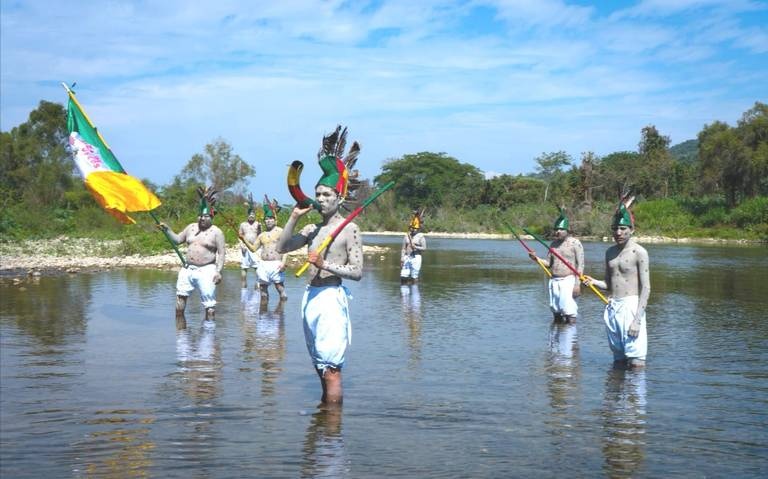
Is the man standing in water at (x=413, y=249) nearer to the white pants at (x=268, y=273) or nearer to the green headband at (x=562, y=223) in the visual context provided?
the white pants at (x=268, y=273)

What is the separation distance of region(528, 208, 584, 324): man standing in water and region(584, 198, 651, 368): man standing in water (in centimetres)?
374

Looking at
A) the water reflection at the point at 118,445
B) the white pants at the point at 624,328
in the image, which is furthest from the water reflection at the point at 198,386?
the white pants at the point at 624,328

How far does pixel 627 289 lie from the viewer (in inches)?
373

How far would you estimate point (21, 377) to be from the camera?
363 inches

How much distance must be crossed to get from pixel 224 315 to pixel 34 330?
131 inches

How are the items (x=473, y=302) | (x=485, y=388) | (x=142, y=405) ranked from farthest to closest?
(x=473, y=302) < (x=485, y=388) < (x=142, y=405)

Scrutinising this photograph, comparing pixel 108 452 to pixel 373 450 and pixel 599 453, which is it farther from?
pixel 599 453

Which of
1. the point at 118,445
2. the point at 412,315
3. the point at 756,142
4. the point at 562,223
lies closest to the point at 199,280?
the point at 412,315

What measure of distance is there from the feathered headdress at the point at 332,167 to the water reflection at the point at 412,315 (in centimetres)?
346

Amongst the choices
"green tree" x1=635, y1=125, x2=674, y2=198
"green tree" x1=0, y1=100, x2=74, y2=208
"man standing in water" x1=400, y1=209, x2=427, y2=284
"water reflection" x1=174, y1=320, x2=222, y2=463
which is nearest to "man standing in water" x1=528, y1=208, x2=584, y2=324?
"water reflection" x1=174, y1=320, x2=222, y2=463

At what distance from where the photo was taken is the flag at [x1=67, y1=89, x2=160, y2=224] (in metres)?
11.9

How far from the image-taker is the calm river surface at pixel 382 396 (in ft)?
21.0

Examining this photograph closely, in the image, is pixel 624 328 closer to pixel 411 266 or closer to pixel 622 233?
pixel 622 233

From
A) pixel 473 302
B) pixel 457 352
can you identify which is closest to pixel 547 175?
pixel 473 302
